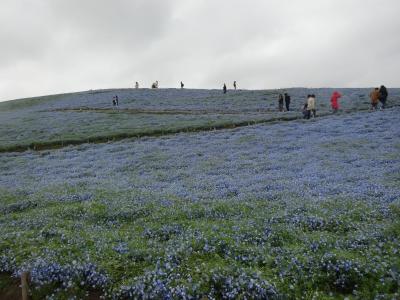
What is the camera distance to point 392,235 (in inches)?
390

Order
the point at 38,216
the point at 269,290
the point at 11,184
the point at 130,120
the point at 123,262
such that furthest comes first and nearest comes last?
1. the point at 130,120
2. the point at 11,184
3. the point at 38,216
4. the point at 123,262
5. the point at 269,290

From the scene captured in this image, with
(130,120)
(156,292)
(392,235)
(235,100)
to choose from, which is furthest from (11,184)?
(235,100)

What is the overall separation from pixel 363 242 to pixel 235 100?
5553 cm

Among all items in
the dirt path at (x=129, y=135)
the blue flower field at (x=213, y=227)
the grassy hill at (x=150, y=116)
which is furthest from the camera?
the grassy hill at (x=150, y=116)

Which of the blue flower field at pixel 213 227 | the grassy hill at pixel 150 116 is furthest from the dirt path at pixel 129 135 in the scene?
the blue flower field at pixel 213 227

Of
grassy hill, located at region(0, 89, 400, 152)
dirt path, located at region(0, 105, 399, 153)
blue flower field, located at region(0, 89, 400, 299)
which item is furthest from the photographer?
grassy hill, located at region(0, 89, 400, 152)

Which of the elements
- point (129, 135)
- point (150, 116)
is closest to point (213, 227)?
point (129, 135)

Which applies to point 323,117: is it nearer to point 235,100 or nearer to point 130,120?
point 130,120

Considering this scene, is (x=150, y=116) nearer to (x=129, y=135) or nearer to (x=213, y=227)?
(x=129, y=135)

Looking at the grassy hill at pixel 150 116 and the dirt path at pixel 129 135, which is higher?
the grassy hill at pixel 150 116

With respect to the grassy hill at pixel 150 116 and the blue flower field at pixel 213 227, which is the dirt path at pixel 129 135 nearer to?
the grassy hill at pixel 150 116

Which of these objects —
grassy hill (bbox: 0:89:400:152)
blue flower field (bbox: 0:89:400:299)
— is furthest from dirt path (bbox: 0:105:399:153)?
blue flower field (bbox: 0:89:400:299)

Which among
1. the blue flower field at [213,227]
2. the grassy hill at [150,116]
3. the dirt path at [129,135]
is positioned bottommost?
the blue flower field at [213,227]

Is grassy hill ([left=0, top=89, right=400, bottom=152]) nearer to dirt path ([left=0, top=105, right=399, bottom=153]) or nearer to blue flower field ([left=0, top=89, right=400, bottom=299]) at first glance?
dirt path ([left=0, top=105, right=399, bottom=153])
